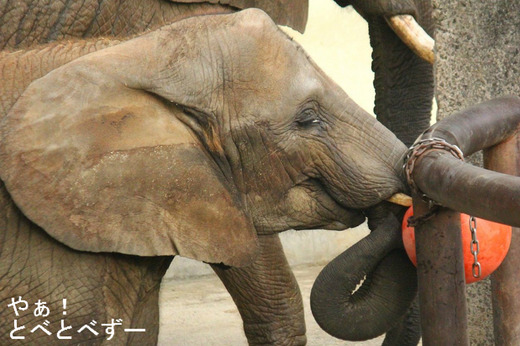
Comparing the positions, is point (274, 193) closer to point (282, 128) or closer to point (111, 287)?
point (282, 128)

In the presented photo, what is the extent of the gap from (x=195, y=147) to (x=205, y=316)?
2994mm

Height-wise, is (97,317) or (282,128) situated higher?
(282,128)

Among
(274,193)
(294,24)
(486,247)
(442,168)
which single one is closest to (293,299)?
(294,24)

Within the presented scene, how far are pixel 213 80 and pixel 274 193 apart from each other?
32 centimetres

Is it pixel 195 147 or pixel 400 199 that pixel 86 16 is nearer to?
pixel 195 147

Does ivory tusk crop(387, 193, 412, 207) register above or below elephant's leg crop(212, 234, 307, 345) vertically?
above

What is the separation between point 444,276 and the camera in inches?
80.1

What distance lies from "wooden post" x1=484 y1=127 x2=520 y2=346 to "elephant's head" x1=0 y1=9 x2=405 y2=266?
48cm

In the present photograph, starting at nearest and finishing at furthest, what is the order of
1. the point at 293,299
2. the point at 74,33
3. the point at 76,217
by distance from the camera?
the point at 76,217 → the point at 74,33 → the point at 293,299

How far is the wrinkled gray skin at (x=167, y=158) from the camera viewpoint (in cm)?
253

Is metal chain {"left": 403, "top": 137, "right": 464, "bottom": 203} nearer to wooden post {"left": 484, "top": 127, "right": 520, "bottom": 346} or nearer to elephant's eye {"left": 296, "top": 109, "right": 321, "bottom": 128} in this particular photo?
wooden post {"left": 484, "top": 127, "right": 520, "bottom": 346}

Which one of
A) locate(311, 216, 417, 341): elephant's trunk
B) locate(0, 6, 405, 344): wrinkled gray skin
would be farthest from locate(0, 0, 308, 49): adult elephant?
locate(311, 216, 417, 341): elephant's trunk

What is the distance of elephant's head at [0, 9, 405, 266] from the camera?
2.53 m

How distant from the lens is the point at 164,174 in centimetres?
259
